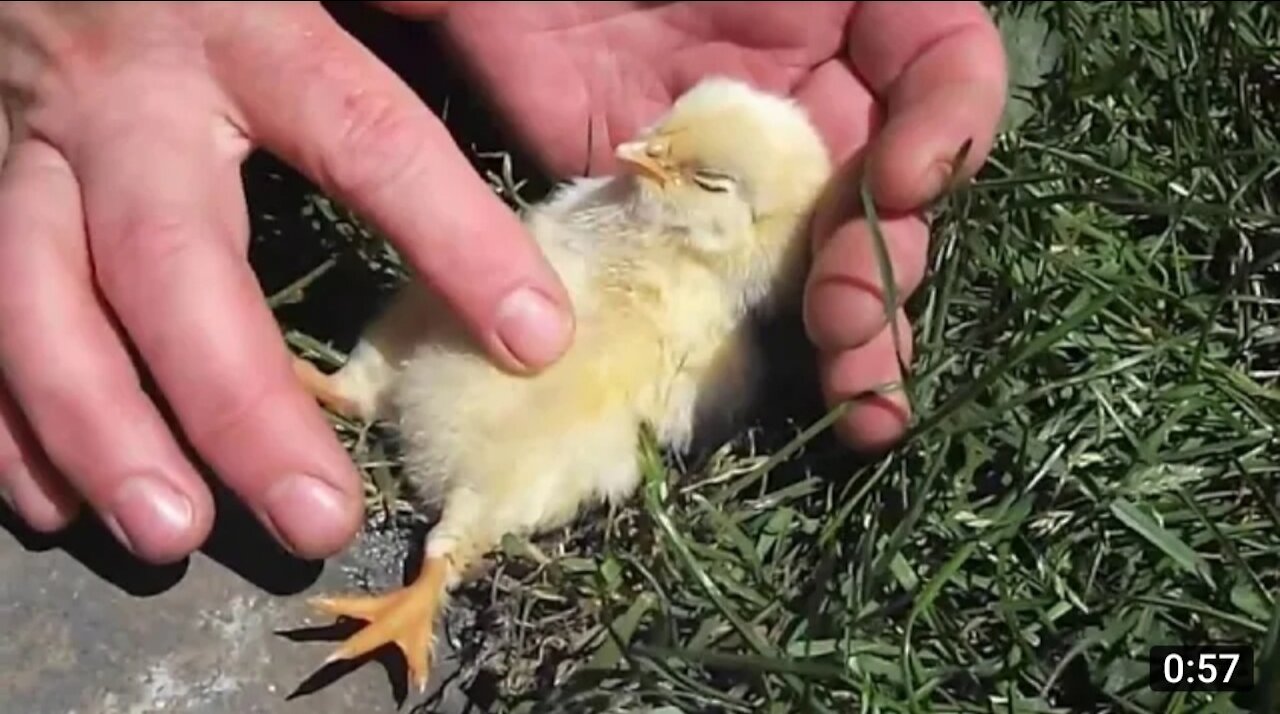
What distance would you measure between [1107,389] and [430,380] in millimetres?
505

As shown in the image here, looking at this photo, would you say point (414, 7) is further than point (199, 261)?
Yes

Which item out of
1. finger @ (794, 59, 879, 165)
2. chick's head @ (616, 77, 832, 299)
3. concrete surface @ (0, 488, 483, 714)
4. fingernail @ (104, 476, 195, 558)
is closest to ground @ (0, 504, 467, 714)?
concrete surface @ (0, 488, 483, 714)

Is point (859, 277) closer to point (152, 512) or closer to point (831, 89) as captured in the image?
point (831, 89)

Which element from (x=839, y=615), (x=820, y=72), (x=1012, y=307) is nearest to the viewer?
(x=839, y=615)

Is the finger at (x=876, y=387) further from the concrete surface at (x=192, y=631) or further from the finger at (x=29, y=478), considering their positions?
the finger at (x=29, y=478)

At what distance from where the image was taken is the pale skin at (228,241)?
4.61 feet

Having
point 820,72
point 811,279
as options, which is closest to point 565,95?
point 820,72

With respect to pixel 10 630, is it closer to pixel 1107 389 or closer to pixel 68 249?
pixel 68 249

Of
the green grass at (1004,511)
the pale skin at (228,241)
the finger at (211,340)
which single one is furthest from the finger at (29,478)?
the green grass at (1004,511)

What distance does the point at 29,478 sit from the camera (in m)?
1.49

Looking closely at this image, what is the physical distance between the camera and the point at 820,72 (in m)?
1.62
